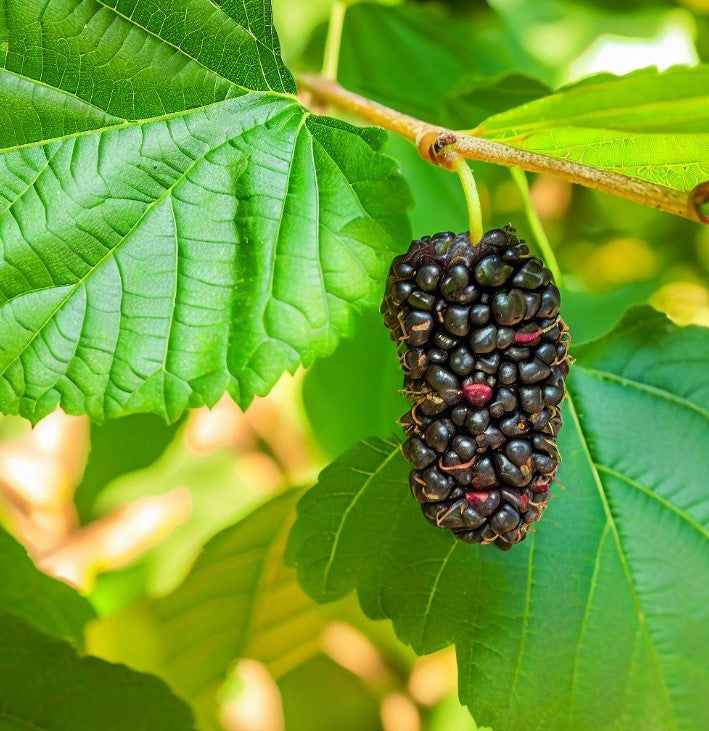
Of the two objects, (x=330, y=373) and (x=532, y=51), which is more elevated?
(x=532, y=51)

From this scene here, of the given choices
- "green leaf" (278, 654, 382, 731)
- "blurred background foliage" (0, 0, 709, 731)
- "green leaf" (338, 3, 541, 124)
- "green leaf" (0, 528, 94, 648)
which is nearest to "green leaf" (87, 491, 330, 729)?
"blurred background foliage" (0, 0, 709, 731)

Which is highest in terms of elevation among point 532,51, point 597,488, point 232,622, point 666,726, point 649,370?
point 532,51

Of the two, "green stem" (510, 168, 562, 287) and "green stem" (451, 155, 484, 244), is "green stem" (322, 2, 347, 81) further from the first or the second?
"green stem" (451, 155, 484, 244)

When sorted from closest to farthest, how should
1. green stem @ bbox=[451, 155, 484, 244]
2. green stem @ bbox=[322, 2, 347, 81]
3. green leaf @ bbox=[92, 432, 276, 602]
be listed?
1. green stem @ bbox=[451, 155, 484, 244]
2. green stem @ bbox=[322, 2, 347, 81]
3. green leaf @ bbox=[92, 432, 276, 602]

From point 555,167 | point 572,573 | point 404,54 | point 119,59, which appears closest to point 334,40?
point 404,54

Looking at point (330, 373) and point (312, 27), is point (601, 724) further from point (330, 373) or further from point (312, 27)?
point (312, 27)

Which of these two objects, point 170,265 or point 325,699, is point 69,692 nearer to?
point 170,265

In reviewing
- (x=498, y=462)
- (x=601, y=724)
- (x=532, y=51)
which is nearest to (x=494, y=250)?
(x=498, y=462)
